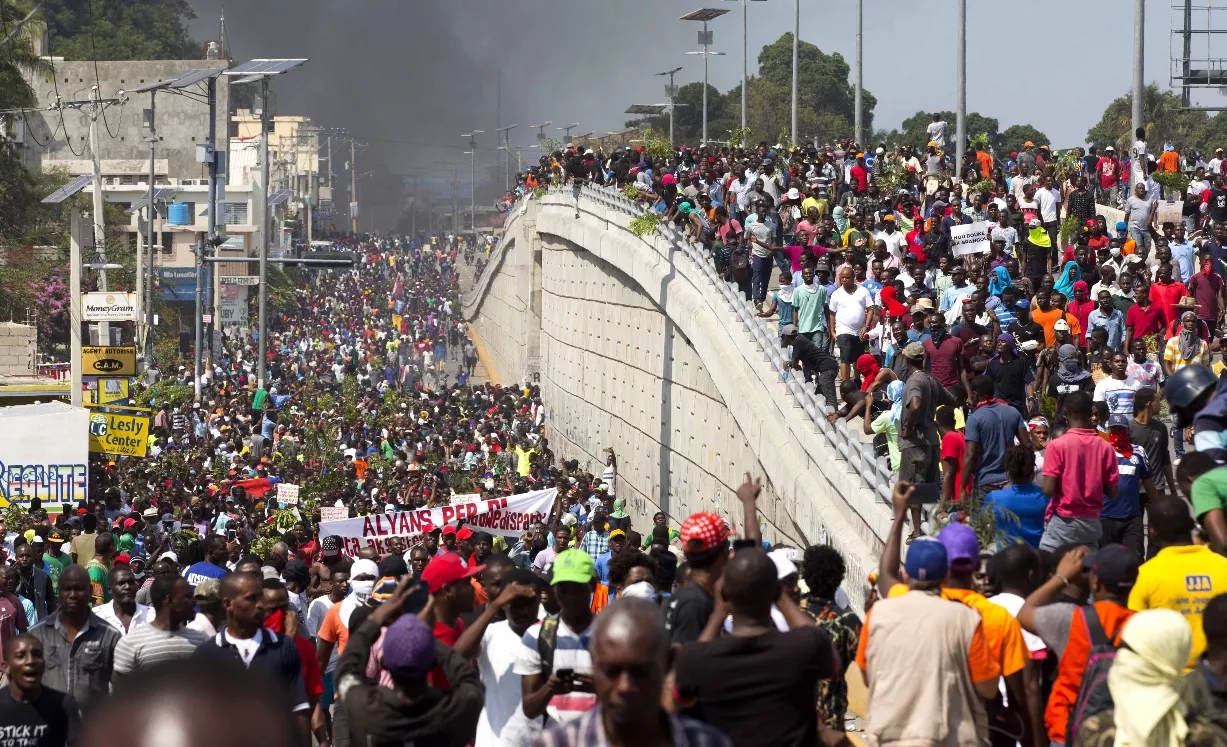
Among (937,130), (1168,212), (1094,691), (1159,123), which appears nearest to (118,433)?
(1168,212)

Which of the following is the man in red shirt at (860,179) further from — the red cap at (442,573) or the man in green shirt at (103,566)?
the red cap at (442,573)

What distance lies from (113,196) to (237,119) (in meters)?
48.2

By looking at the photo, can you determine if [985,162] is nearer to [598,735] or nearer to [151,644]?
[151,644]

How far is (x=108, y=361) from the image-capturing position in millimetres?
26766

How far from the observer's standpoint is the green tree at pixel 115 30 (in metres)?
109

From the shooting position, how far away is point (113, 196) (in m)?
75.6

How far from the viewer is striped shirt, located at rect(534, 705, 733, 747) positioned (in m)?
3.79

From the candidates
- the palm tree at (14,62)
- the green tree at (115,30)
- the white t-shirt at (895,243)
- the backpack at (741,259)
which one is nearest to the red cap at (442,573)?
the white t-shirt at (895,243)

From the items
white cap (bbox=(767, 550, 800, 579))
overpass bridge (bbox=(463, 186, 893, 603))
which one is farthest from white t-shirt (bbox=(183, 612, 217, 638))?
overpass bridge (bbox=(463, 186, 893, 603))

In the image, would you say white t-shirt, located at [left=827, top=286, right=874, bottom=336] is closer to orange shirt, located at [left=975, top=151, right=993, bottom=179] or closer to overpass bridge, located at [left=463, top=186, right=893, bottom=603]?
overpass bridge, located at [left=463, top=186, right=893, bottom=603]

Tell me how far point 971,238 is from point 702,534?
14593 millimetres

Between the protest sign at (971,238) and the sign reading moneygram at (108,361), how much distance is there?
44.7 ft

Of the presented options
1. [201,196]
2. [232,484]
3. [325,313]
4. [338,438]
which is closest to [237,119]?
[201,196]

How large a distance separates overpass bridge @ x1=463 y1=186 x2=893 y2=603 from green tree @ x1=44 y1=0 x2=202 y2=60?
65.5 m
